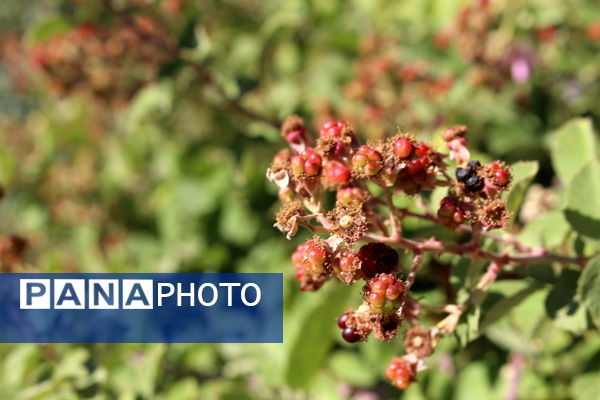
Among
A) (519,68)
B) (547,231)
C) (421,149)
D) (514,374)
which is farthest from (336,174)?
(519,68)

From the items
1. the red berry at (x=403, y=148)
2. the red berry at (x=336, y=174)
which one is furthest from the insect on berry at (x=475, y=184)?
the red berry at (x=336, y=174)

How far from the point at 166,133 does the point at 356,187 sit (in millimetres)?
2371

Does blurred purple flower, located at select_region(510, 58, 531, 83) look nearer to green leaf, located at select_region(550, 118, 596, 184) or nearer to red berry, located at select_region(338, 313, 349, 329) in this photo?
green leaf, located at select_region(550, 118, 596, 184)

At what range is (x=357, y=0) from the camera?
3.65 meters

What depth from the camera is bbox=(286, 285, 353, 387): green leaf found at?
2131mm

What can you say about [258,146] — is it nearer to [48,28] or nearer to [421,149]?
[48,28]

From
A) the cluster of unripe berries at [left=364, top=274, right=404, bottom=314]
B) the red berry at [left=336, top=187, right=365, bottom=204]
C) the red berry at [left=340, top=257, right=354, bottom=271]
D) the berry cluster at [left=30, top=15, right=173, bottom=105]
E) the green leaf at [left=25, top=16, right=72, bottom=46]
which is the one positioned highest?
the berry cluster at [left=30, top=15, right=173, bottom=105]

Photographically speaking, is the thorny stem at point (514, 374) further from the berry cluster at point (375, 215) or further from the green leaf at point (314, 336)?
the berry cluster at point (375, 215)

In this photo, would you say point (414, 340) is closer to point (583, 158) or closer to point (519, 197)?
point (519, 197)

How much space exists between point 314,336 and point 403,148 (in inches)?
44.0

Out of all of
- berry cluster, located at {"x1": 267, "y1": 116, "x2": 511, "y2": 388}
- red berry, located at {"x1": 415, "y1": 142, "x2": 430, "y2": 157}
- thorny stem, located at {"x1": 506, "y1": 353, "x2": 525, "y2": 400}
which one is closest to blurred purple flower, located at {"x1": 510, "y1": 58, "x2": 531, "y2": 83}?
thorny stem, located at {"x1": 506, "y1": 353, "x2": 525, "y2": 400}

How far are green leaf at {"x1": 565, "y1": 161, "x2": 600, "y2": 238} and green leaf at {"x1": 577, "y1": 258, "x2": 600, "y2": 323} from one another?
0.16 m

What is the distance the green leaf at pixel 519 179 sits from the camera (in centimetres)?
153

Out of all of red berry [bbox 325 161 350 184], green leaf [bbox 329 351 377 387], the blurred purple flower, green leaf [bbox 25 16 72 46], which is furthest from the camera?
the blurred purple flower
